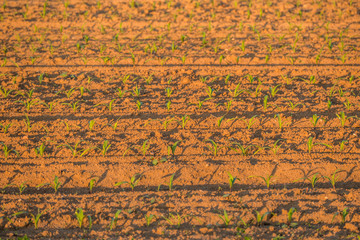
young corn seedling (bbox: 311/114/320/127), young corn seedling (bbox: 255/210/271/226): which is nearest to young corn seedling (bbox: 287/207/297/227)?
young corn seedling (bbox: 255/210/271/226)

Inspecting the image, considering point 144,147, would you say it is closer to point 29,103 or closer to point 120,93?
point 120,93

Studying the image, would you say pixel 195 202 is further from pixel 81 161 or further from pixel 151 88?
pixel 151 88

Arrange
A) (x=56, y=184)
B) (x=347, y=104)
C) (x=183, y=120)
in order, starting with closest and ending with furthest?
(x=56, y=184) → (x=183, y=120) → (x=347, y=104)

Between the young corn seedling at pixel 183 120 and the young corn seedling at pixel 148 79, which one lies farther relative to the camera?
the young corn seedling at pixel 148 79

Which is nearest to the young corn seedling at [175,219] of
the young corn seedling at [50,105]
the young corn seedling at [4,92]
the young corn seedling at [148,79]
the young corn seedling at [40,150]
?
the young corn seedling at [40,150]

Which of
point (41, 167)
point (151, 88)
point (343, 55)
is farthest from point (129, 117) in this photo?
point (343, 55)

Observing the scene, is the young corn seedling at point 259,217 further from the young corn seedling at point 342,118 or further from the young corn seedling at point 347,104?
the young corn seedling at point 347,104

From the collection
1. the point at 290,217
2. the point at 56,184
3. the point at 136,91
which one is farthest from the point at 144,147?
the point at 290,217

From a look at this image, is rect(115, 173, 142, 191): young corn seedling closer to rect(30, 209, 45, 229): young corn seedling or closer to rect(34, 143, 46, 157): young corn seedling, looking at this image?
rect(30, 209, 45, 229): young corn seedling
